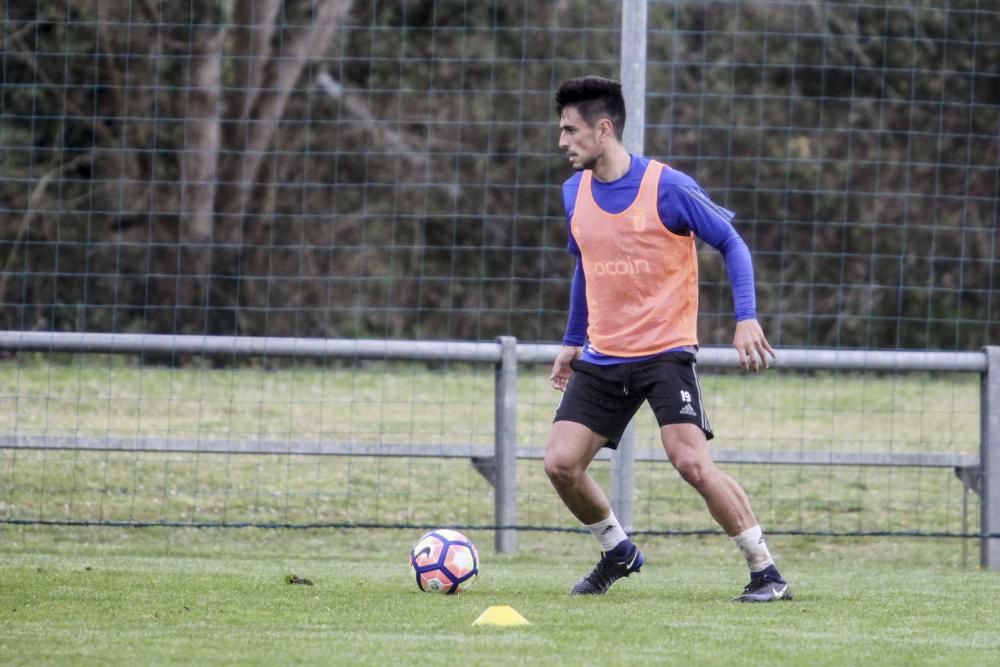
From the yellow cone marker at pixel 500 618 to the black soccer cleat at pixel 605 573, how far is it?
1.12 m

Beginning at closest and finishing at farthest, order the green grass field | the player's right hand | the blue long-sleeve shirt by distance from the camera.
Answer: the green grass field, the blue long-sleeve shirt, the player's right hand

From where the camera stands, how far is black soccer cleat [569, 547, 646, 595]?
6781mm

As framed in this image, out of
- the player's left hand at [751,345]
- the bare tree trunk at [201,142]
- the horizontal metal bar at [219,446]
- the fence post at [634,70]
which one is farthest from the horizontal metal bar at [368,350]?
the bare tree trunk at [201,142]

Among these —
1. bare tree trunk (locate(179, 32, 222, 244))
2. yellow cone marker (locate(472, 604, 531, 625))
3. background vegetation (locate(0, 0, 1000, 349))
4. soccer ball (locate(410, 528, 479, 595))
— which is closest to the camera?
yellow cone marker (locate(472, 604, 531, 625))

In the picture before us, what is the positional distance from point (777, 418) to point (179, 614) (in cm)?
915

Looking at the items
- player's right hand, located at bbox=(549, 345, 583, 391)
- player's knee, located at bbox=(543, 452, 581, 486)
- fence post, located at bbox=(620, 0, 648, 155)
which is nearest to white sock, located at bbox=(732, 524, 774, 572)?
player's knee, located at bbox=(543, 452, 581, 486)

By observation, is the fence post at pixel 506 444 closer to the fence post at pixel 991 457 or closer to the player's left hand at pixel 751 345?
the fence post at pixel 991 457

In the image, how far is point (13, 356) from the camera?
1279 centimetres

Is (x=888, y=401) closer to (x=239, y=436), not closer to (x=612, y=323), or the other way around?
(x=239, y=436)

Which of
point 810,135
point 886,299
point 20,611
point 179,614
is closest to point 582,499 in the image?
point 179,614

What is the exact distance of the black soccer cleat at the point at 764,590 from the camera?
21.1ft

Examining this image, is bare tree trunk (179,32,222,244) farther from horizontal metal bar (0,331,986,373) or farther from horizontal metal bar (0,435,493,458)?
horizontal metal bar (0,331,986,373)

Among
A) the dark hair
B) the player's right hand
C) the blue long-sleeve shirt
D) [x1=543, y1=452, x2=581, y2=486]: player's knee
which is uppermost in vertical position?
the dark hair

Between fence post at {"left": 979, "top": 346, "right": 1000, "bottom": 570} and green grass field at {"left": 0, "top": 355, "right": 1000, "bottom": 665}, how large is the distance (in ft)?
1.07
